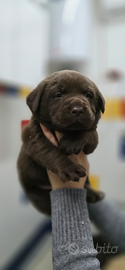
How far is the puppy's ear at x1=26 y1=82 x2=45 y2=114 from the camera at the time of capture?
783 mm

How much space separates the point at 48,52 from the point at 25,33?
22 cm

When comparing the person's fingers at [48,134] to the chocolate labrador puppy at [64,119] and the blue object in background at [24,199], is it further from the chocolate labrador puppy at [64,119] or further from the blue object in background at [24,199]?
the blue object in background at [24,199]

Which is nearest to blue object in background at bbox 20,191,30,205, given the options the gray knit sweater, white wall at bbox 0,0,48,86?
the gray knit sweater

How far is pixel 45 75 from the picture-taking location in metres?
1.12

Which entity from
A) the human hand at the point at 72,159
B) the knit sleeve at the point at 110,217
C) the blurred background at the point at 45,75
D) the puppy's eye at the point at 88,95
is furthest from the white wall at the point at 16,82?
the knit sleeve at the point at 110,217

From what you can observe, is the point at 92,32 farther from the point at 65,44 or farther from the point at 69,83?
the point at 69,83

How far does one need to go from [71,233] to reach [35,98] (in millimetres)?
491

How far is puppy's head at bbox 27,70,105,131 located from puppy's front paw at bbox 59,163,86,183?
0.43ft

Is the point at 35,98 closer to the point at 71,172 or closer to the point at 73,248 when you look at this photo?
the point at 71,172

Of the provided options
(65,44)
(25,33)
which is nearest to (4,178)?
(25,33)

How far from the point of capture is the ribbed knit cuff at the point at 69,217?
2.46 feet

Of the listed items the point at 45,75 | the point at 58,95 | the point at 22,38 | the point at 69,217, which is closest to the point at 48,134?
the point at 58,95

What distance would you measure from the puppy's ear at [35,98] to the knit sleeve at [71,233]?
0.33 meters

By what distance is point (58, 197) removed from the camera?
83 cm
